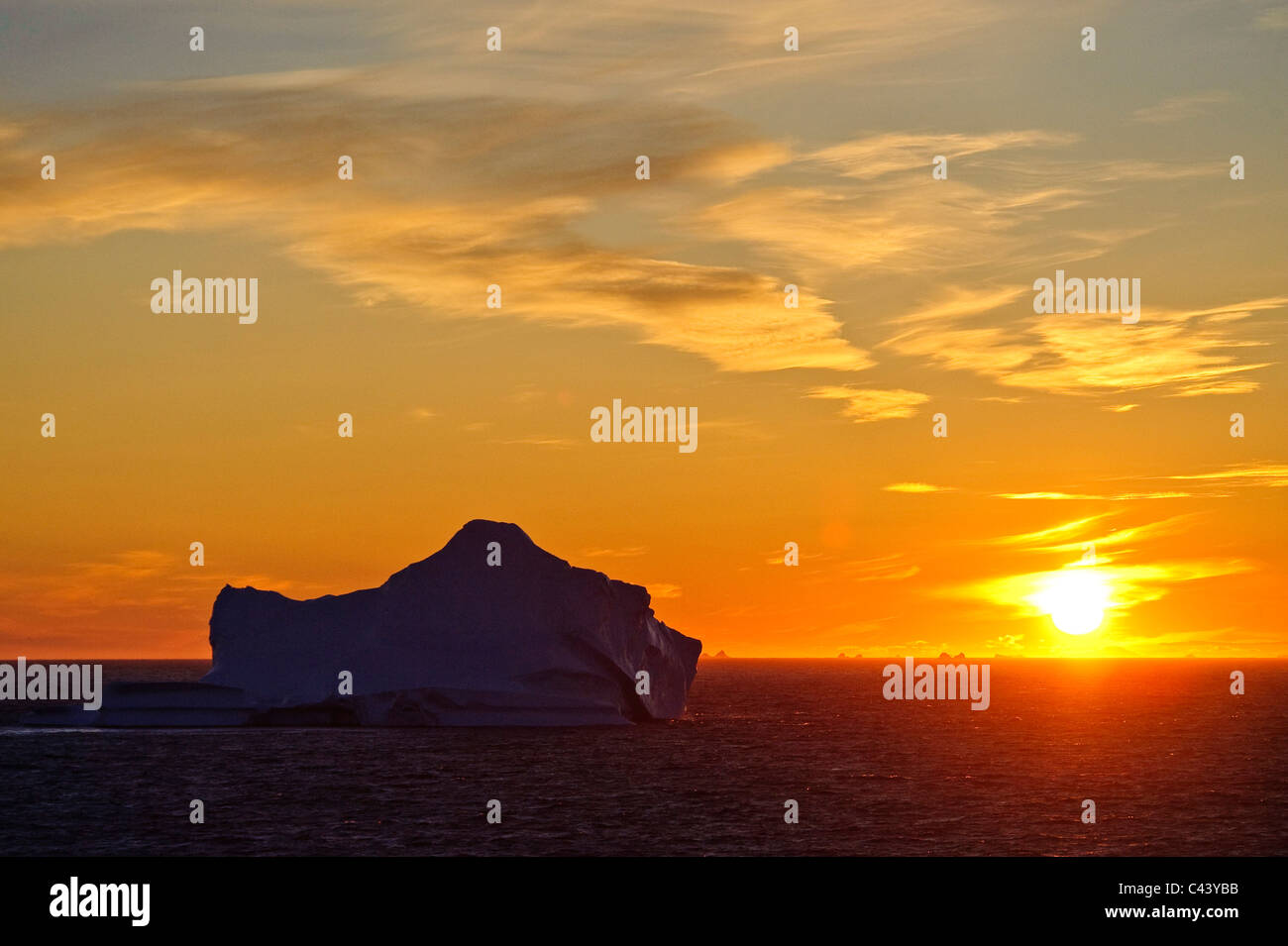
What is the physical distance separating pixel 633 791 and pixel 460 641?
1581cm

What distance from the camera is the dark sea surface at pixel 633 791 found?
3244cm

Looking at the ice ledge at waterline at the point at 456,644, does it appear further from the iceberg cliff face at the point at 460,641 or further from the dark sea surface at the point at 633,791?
the dark sea surface at the point at 633,791

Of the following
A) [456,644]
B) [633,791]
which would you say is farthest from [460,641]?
[633,791]

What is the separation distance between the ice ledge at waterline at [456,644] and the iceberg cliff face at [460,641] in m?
0.05

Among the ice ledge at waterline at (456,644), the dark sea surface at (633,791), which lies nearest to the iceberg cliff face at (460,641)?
the ice ledge at waterline at (456,644)

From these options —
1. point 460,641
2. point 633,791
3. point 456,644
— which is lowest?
point 633,791

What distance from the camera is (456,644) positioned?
54469 mm

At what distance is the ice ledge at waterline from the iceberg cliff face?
50 mm

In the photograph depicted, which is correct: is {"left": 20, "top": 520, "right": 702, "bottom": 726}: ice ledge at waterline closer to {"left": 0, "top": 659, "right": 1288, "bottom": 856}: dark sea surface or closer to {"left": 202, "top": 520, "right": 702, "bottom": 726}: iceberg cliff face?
{"left": 202, "top": 520, "right": 702, "bottom": 726}: iceberg cliff face

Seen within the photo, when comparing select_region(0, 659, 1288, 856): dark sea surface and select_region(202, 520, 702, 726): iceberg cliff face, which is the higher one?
select_region(202, 520, 702, 726): iceberg cliff face

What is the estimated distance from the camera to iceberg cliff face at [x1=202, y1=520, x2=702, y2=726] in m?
53.9

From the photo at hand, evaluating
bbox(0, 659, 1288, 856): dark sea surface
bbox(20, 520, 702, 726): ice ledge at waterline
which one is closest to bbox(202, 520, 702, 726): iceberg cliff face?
bbox(20, 520, 702, 726): ice ledge at waterline

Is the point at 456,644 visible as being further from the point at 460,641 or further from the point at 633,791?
the point at 633,791
